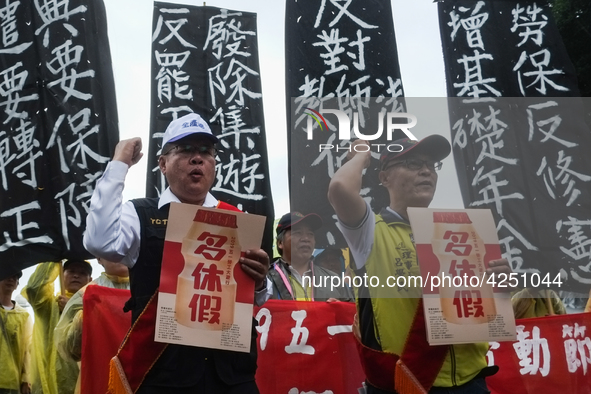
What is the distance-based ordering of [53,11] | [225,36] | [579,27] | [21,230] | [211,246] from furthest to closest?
[579,27] → [225,36] → [53,11] → [21,230] → [211,246]

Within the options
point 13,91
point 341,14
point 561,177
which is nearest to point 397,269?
point 561,177

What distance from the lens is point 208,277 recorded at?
8.63ft

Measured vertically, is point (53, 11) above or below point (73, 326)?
above

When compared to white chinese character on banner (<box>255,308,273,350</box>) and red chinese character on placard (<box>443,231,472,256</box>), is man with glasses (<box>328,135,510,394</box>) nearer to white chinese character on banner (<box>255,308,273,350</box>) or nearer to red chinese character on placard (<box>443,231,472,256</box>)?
red chinese character on placard (<box>443,231,472,256</box>)

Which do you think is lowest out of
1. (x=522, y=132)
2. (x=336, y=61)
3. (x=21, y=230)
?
(x=21, y=230)

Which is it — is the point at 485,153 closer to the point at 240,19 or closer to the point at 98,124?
the point at 240,19

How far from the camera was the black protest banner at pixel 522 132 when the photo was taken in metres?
4.94

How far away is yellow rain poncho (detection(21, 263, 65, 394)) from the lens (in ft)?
19.2

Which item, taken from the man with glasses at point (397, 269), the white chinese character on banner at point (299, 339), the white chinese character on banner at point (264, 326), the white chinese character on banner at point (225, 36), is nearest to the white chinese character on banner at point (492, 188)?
the white chinese character on banner at point (299, 339)

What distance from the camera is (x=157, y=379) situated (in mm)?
2541

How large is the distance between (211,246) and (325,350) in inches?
66.7

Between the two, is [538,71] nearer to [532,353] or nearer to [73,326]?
[532,353]

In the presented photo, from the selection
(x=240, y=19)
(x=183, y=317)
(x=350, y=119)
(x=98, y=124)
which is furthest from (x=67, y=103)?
(x=183, y=317)

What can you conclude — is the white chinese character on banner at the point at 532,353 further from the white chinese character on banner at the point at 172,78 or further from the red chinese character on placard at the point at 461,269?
the white chinese character on banner at the point at 172,78
